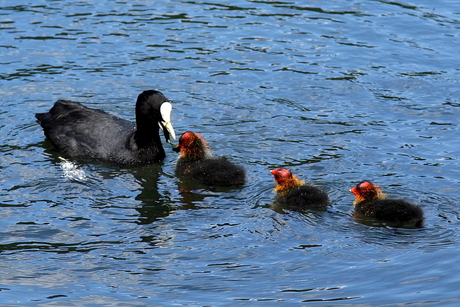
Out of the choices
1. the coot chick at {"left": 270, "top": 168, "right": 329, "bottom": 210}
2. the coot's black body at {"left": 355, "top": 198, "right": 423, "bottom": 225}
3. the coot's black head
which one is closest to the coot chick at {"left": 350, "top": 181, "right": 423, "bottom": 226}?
the coot's black body at {"left": 355, "top": 198, "right": 423, "bottom": 225}

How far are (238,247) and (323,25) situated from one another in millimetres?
7756

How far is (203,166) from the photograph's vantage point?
30.5 ft

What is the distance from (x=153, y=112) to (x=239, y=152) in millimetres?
1235

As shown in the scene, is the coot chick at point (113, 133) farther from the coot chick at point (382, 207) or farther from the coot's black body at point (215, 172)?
the coot chick at point (382, 207)

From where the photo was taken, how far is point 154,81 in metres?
12.4

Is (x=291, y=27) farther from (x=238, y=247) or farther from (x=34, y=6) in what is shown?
(x=238, y=247)

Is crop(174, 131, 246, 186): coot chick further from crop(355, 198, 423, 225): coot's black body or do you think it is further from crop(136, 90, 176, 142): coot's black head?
crop(355, 198, 423, 225): coot's black body

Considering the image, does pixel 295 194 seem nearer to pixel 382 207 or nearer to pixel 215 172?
pixel 382 207

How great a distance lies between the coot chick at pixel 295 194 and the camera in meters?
8.37

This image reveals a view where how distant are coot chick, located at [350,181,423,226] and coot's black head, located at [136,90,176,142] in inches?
103

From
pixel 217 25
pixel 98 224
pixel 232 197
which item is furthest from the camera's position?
pixel 217 25

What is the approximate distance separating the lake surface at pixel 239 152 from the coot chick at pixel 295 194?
5.5 inches

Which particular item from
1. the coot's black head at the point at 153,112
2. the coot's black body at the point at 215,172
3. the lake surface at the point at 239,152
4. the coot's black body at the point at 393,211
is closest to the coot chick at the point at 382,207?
the coot's black body at the point at 393,211

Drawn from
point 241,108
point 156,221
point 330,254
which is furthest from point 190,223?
point 241,108
